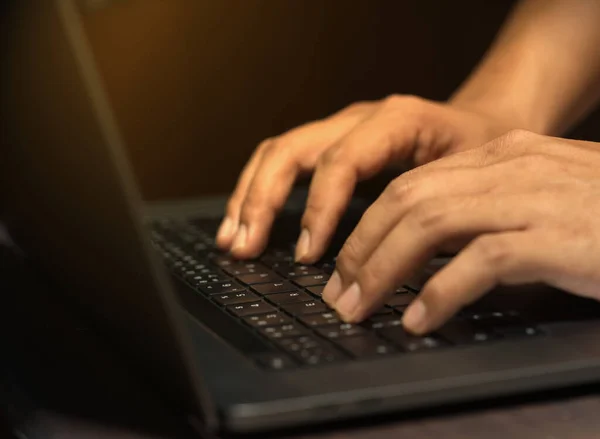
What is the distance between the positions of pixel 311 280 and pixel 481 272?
160 mm

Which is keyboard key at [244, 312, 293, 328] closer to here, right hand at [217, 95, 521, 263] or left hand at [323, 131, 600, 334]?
left hand at [323, 131, 600, 334]

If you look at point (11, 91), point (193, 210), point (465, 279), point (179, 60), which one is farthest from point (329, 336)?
point (179, 60)

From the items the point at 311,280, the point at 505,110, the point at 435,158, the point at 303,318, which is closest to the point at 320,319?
the point at 303,318

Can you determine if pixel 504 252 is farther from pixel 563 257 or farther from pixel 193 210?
pixel 193 210

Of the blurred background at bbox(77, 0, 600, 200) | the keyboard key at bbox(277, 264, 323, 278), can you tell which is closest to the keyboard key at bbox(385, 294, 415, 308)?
the keyboard key at bbox(277, 264, 323, 278)

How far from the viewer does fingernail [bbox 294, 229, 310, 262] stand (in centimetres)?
66

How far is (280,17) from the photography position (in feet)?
3.52

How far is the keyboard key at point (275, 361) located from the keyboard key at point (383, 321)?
0.07 metres

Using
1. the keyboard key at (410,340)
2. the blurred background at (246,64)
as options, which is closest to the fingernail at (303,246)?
the keyboard key at (410,340)

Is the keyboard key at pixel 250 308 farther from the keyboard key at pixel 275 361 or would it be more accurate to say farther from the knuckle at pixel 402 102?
the knuckle at pixel 402 102

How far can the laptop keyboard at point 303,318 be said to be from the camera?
1.40 ft

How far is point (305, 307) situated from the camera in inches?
20.1

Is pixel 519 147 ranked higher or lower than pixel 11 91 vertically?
lower

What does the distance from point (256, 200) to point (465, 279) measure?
0.30m
